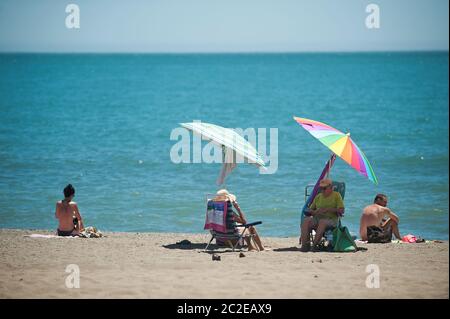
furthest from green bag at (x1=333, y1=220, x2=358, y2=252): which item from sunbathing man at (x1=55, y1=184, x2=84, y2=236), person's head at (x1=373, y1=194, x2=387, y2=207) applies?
sunbathing man at (x1=55, y1=184, x2=84, y2=236)

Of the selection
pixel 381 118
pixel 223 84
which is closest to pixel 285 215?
pixel 381 118

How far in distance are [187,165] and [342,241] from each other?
1046cm

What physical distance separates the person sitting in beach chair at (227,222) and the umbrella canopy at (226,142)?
2.01ft

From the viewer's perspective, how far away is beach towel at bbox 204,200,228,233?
9.71 meters

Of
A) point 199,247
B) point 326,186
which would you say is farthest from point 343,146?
point 199,247

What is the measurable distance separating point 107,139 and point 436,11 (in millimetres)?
70469

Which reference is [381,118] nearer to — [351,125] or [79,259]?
[351,125]

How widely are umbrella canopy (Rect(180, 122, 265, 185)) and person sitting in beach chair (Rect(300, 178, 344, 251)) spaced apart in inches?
37.2

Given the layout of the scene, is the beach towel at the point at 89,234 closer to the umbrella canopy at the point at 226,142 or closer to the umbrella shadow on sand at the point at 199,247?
the umbrella shadow on sand at the point at 199,247

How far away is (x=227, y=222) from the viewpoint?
9.78m

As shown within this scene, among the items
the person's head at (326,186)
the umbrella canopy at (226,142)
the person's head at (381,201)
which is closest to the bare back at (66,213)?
the umbrella canopy at (226,142)

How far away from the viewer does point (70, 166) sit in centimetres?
1981

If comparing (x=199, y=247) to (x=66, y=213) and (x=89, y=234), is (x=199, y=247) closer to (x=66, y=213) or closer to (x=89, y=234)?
(x=89, y=234)

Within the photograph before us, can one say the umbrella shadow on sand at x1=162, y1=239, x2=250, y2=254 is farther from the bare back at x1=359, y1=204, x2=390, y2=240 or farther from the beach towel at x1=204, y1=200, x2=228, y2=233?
the bare back at x1=359, y1=204, x2=390, y2=240
